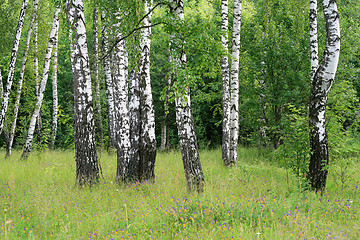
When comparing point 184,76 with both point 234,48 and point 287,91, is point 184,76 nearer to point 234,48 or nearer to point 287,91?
point 234,48

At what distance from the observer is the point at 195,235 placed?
4.06 metres

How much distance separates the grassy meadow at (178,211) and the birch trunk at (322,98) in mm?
512

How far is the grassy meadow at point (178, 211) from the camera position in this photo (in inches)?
166

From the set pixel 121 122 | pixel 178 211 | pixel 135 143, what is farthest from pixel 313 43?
pixel 178 211

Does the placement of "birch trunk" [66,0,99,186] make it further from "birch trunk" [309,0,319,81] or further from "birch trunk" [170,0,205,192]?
"birch trunk" [309,0,319,81]

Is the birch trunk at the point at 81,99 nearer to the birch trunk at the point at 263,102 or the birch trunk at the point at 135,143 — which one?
the birch trunk at the point at 135,143

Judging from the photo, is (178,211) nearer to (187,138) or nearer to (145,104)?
(187,138)

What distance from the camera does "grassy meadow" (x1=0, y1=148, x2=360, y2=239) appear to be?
4211mm

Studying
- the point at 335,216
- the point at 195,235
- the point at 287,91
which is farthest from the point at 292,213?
the point at 287,91

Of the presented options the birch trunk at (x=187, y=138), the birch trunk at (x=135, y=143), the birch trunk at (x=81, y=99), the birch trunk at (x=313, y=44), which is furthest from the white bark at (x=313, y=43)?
the birch trunk at (x=81, y=99)

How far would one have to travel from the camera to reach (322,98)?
20.9 feet

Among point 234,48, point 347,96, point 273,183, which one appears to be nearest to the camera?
point 273,183

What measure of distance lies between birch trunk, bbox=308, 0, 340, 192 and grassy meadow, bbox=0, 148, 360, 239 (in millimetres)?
512

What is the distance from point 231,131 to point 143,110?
458cm
